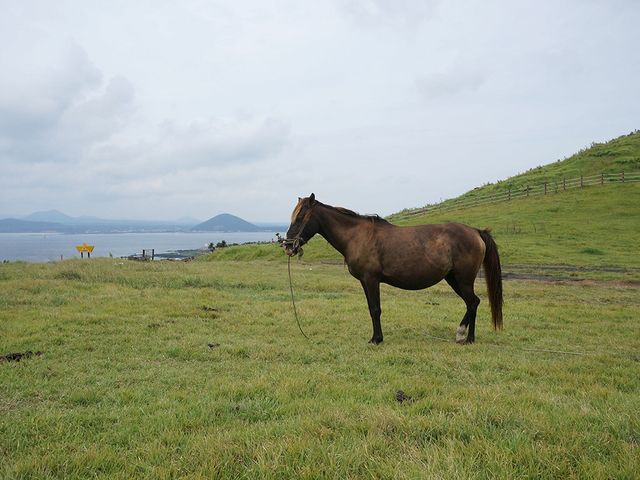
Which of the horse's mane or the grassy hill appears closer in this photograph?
the horse's mane

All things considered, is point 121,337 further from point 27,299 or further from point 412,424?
point 412,424

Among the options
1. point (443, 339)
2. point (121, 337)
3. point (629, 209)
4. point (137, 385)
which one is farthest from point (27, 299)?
point (629, 209)

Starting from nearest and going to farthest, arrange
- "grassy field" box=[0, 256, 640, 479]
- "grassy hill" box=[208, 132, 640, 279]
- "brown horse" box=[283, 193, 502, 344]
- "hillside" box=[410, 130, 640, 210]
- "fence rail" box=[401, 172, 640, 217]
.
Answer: "grassy field" box=[0, 256, 640, 479] → "brown horse" box=[283, 193, 502, 344] → "grassy hill" box=[208, 132, 640, 279] → "fence rail" box=[401, 172, 640, 217] → "hillside" box=[410, 130, 640, 210]

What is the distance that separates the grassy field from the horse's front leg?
49 cm

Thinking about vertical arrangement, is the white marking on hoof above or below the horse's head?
below

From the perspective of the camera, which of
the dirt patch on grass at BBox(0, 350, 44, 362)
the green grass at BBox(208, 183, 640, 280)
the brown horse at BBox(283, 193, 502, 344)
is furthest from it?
the green grass at BBox(208, 183, 640, 280)

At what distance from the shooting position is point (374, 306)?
8523mm

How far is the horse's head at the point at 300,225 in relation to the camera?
8.66 metres

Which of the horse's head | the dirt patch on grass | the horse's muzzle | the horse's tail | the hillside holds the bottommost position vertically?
the dirt patch on grass

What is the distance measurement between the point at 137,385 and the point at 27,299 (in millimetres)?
8212

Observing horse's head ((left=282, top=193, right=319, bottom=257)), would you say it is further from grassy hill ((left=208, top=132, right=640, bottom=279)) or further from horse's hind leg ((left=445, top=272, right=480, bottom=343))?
grassy hill ((left=208, top=132, right=640, bottom=279))

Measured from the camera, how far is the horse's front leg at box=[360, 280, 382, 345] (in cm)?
839

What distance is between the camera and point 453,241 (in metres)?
8.65

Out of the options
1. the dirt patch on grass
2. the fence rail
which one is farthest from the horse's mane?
the fence rail
